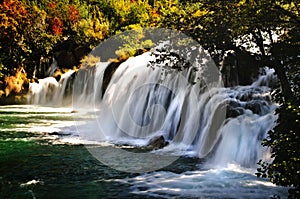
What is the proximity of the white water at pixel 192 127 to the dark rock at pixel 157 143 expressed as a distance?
28cm

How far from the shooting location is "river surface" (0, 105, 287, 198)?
Result: 27.4 ft

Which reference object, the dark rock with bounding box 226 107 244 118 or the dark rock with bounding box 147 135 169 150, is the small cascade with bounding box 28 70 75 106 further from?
the dark rock with bounding box 226 107 244 118

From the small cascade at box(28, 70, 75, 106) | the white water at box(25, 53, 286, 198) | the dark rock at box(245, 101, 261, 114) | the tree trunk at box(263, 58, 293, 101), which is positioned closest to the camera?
the tree trunk at box(263, 58, 293, 101)

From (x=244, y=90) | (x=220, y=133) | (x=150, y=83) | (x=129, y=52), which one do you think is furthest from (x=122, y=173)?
(x=129, y=52)

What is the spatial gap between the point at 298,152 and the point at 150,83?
13501 millimetres

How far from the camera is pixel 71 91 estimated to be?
2978cm

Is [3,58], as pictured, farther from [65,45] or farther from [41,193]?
[41,193]

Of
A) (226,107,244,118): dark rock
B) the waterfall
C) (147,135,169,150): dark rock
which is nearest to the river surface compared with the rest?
(147,135,169,150): dark rock

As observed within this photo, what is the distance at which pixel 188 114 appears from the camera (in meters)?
14.3

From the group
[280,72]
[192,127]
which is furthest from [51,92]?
[280,72]

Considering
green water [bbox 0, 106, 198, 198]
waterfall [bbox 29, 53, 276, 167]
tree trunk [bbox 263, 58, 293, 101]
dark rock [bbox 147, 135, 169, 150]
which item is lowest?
green water [bbox 0, 106, 198, 198]

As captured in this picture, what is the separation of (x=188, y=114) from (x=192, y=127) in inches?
30.1

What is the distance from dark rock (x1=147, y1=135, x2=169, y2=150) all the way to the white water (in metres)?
0.28

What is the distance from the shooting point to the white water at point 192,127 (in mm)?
8938
